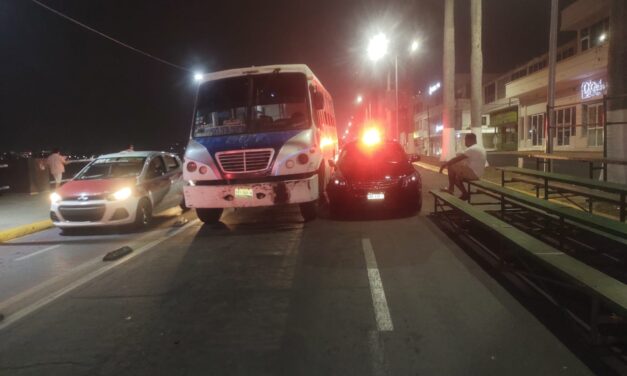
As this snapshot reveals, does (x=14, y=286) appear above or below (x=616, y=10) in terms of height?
below

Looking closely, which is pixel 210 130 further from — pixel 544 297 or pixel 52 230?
pixel 544 297

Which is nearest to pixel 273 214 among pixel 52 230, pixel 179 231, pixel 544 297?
pixel 179 231

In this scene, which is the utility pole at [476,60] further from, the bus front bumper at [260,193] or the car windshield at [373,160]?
the bus front bumper at [260,193]

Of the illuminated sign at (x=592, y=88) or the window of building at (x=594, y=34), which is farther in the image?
the window of building at (x=594, y=34)

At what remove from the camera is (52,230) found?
1199cm

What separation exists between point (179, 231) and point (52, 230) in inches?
141

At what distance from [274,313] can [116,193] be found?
6.57 metres

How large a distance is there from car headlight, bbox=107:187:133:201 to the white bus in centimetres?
147

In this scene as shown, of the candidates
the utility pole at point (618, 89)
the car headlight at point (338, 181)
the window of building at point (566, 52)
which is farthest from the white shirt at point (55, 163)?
Answer: the window of building at point (566, 52)

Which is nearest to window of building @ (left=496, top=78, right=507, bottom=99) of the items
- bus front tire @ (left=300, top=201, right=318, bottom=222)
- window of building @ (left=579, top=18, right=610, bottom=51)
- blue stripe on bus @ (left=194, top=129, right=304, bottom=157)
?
window of building @ (left=579, top=18, right=610, bottom=51)

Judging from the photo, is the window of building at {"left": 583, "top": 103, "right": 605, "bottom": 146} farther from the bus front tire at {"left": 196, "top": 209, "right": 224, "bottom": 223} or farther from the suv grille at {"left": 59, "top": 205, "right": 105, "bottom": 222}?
the suv grille at {"left": 59, "top": 205, "right": 105, "bottom": 222}

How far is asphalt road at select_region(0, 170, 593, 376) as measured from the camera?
4.22m

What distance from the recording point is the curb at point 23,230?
35.5 ft

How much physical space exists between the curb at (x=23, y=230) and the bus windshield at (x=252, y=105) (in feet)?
14.8
